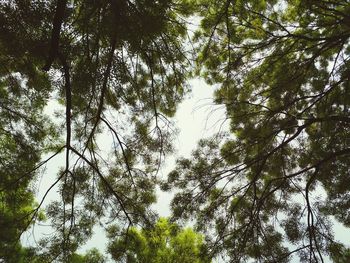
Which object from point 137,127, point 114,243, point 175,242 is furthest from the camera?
point 175,242

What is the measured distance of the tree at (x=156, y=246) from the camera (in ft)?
15.4

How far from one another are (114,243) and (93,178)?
1.14 metres

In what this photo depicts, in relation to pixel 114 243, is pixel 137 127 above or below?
above

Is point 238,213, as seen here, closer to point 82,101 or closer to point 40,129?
point 82,101

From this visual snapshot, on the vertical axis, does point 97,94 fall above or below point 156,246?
above

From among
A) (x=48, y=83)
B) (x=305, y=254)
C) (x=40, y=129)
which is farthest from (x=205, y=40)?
(x=305, y=254)

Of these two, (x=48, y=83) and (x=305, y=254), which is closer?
(x=305, y=254)

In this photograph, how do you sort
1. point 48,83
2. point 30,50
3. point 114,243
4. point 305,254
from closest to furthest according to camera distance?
point 30,50, point 305,254, point 48,83, point 114,243

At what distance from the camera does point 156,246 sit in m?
5.04

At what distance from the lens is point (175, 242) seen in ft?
26.1

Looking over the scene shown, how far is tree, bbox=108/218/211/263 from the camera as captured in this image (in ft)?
15.4

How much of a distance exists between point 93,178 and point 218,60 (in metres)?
3.01

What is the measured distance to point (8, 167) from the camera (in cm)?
464

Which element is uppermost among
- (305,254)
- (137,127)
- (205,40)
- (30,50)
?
(205,40)
